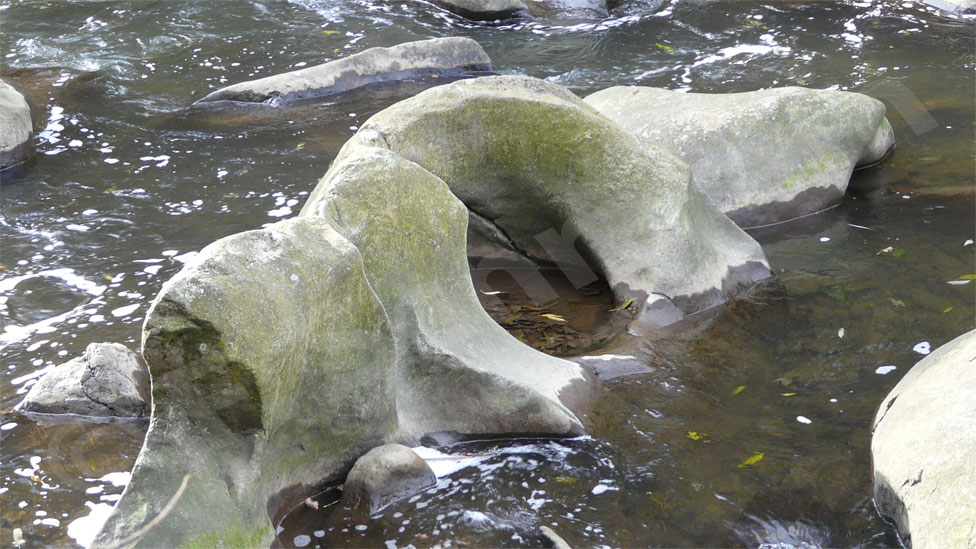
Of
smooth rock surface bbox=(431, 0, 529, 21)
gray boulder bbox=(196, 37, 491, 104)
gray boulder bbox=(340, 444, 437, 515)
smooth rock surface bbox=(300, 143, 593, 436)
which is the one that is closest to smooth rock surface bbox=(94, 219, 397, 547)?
gray boulder bbox=(340, 444, 437, 515)

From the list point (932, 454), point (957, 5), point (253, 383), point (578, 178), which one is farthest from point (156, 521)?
point (957, 5)

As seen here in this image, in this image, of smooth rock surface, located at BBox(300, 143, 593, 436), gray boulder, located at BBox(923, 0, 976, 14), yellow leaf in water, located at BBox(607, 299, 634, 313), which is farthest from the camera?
gray boulder, located at BBox(923, 0, 976, 14)

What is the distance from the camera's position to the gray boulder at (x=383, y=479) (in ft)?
14.0

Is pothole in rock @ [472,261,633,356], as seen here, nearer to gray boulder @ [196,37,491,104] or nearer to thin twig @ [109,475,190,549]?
thin twig @ [109,475,190,549]

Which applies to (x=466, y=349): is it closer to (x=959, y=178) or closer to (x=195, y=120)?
(x=959, y=178)

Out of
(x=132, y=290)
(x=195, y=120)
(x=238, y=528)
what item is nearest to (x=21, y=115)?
(x=195, y=120)

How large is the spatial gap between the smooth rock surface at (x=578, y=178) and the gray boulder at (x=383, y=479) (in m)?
2.25

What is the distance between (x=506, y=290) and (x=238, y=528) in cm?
321

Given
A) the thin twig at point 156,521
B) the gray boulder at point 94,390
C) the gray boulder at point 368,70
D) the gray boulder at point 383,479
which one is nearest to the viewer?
the thin twig at point 156,521

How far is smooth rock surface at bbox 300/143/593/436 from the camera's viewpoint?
4.80 metres

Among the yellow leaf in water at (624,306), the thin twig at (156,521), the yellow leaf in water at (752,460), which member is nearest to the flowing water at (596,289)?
the yellow leaf in water at (752,460)

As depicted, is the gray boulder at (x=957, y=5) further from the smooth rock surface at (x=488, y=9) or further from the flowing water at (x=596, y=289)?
the smooth rock surface at (x=488, y=9)

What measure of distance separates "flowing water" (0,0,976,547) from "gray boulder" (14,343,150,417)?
0.39ft

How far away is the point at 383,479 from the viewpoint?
4312 millimetres
